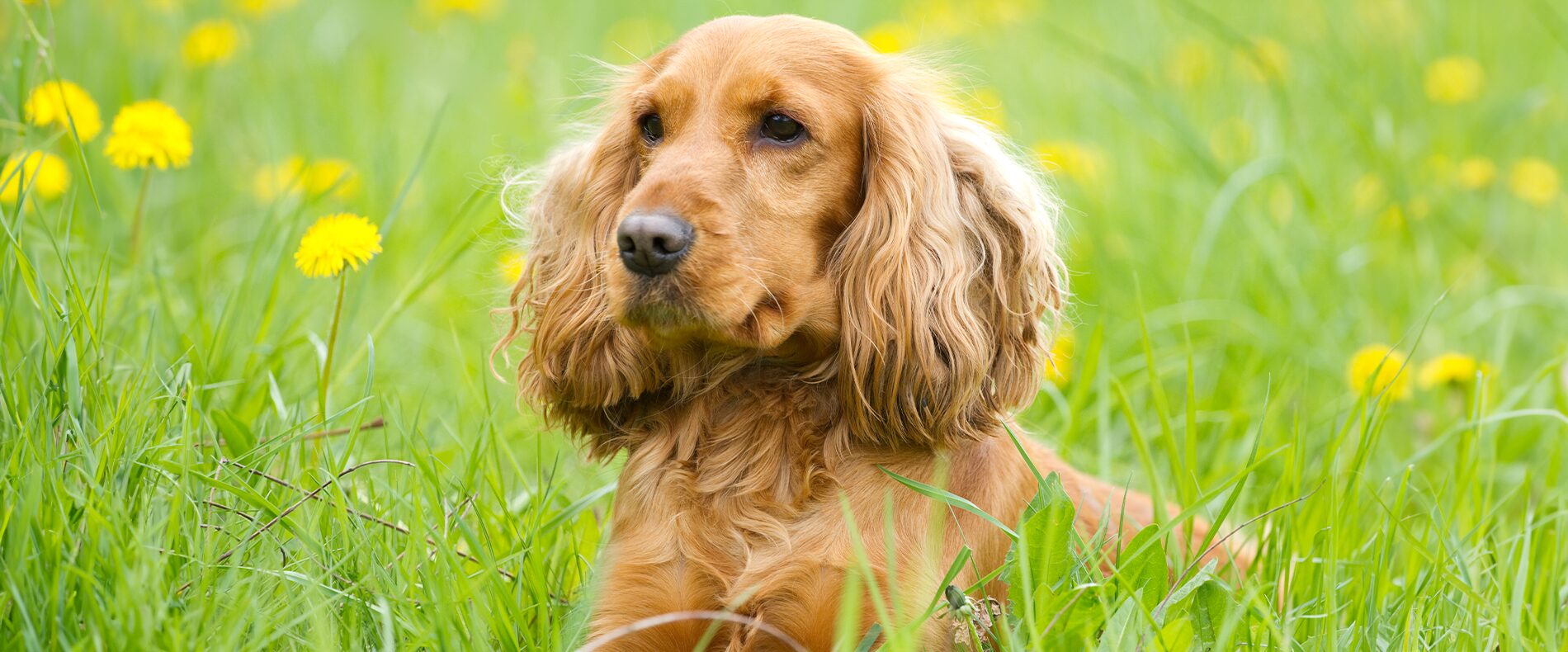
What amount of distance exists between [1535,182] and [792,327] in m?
3.97

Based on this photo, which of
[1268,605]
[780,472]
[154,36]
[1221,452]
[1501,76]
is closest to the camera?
[1268,605]

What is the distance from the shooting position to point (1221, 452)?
11.4 feet

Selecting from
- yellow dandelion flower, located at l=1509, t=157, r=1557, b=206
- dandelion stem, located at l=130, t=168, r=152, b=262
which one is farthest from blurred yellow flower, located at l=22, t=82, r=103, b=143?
yellow dandelion flower, located at l=1509, t=157, r=1557, b=206

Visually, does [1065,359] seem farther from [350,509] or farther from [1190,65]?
[1190,65]

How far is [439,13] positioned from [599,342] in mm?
3563

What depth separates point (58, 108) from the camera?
306 centimetres

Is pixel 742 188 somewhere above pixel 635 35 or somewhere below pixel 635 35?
above

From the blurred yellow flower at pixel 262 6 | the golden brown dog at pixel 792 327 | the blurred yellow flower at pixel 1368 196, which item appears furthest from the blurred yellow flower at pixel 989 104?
the blurred yellow flower at pixel 262 6

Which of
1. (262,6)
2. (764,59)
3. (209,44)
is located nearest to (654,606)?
(764,59)

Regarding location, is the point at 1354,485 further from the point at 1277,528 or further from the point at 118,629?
the point at 118,629

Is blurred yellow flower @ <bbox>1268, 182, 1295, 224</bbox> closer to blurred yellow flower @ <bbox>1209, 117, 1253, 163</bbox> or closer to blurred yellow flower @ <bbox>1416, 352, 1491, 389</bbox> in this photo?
blurred yellow flower @ <bbox>1209, 117, 1253, 163</bbox>

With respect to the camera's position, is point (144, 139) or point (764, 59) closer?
point (764, 59)

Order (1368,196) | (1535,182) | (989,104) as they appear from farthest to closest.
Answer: (1535,182) → (1368,196) → (989,104)

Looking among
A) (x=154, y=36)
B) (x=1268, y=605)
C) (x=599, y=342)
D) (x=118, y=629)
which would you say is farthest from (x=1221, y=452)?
(x=154, y=36)
